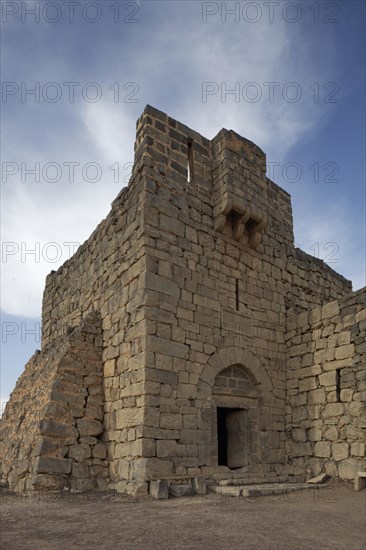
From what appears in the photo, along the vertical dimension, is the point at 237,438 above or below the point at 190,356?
below

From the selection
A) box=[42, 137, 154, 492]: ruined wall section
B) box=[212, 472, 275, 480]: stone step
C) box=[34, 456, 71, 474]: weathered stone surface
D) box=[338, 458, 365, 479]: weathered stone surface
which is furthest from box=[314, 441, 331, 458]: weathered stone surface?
box=[34, 456, 71, 474]: weathered stone surface

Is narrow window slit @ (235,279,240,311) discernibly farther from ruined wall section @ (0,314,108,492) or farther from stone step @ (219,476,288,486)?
stone step @ (219,476,288,486)

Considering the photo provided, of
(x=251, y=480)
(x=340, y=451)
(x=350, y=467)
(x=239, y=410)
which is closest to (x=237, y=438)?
(x=239, y=410)

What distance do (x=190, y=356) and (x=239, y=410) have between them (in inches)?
71.6

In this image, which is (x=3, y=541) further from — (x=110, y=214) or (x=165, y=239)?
(x=110, y=214)

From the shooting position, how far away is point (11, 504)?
670cm

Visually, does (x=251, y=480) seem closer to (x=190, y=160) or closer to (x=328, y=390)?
(x=328, y=390)

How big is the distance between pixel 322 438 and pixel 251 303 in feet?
9.21

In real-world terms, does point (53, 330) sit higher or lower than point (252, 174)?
lower

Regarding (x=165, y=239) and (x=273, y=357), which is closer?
(x=165, y=239)

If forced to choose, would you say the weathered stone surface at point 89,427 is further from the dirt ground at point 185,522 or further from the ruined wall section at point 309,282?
the ruined wall section at point 309,282

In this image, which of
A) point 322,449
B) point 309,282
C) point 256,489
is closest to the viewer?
point 256,489

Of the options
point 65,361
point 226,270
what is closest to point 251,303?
point 226,270

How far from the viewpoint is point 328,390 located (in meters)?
8.75
